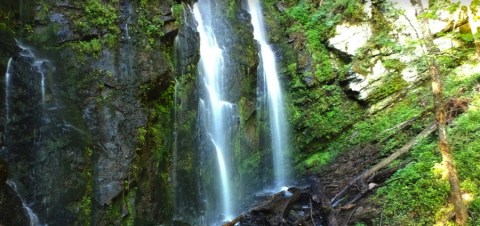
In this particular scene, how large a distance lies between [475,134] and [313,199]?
4.21m

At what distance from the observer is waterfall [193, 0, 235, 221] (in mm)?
10312

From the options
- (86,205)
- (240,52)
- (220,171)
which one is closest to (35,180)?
(86,205)

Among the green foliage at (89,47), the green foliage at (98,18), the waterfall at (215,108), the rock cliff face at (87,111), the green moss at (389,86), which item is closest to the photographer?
the rock cliff face at (87,111)

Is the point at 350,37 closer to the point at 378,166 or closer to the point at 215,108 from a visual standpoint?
the point at 378,166

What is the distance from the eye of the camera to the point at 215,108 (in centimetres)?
1065

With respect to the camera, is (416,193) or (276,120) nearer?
(416,193)

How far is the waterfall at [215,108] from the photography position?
10312mm

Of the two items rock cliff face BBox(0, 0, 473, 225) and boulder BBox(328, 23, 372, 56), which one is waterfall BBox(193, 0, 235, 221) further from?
boulder BBox(328, 23, 372, 56)

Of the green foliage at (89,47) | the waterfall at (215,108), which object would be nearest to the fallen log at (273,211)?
the waterfall at (215,108)

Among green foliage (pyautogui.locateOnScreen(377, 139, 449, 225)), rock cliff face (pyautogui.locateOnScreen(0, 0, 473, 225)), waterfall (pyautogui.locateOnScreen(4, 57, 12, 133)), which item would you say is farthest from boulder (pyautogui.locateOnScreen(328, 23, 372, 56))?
waterfall (pyautogui.locateOnScreen(4, 57, 12, 133))

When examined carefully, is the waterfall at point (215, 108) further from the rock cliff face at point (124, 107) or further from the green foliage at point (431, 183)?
the green foliage at point (431, 183)

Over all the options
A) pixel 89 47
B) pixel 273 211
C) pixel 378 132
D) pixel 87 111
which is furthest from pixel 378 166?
pixel 89 47

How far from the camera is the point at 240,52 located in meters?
12.0

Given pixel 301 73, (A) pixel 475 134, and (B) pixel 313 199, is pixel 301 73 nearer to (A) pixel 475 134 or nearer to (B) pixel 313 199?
(B) pixel 313 199
